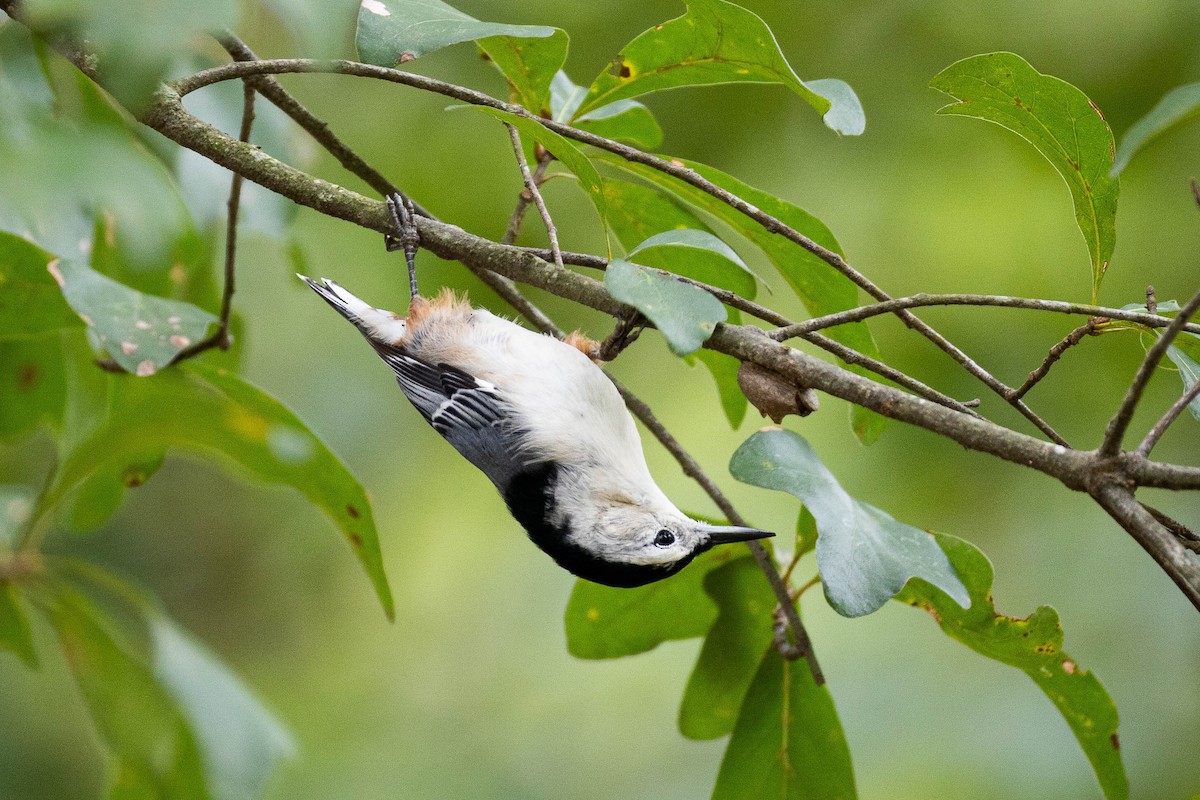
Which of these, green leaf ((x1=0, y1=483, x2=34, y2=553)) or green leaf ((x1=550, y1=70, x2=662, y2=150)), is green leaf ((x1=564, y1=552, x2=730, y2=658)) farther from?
green leaf ((x1=0, y1=483, x2=34, y2=553))

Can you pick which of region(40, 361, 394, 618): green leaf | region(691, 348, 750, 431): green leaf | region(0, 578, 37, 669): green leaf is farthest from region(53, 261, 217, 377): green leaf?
region(0, 578, 37, 669): green leaf

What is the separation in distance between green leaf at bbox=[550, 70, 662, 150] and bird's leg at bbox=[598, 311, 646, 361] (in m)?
0.38

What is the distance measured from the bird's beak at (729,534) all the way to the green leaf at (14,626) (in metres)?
1.58

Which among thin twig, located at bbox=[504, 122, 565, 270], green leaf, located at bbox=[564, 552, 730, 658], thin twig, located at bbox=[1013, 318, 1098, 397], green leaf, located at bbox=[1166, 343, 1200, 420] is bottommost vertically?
green leaf, located at bbox=[564, 552, 730, 658]

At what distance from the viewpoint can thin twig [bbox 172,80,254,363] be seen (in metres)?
1.85

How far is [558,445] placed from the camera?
74.1 inches

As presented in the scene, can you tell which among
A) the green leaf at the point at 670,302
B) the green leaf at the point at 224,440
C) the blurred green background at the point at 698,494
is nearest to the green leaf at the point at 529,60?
the green leaf at the point at 670,302

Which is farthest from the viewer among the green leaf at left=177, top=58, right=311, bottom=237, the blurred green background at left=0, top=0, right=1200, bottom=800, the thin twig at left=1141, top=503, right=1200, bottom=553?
the blurred green background at left=0, top=0, right=1200, bottom=800

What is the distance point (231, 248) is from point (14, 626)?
1.05m

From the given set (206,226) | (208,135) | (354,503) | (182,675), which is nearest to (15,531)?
(182,675)

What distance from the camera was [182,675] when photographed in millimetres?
2398

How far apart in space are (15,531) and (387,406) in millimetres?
2002

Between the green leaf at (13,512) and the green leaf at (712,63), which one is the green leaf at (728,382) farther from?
the green leaf at (13,512)

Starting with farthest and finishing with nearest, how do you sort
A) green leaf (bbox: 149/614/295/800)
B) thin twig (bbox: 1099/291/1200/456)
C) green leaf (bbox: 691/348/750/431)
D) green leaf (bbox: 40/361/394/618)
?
green leaf (bbox: 149/614/295/800) → green leaf (bbox: 40/361/394/618) → green leaf (bbox: 691/348/750/431) → thin twig (bbox: 1099/291/1200/456)
